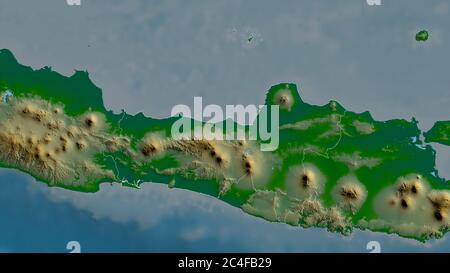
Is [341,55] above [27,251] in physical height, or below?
above

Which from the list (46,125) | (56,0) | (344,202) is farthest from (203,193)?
(56,0)

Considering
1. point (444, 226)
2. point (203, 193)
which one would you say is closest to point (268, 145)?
point (203, 193)

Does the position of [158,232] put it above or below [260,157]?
below

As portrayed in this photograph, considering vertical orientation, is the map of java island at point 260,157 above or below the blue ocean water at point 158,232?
above

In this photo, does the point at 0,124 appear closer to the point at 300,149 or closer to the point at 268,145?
the point at 268,145

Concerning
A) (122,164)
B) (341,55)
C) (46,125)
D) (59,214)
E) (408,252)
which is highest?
(341,55)

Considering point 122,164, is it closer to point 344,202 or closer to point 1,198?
point 1,198

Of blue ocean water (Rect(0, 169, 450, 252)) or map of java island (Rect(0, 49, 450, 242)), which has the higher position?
map of java island (Rect(0, 49, 450, 242))
